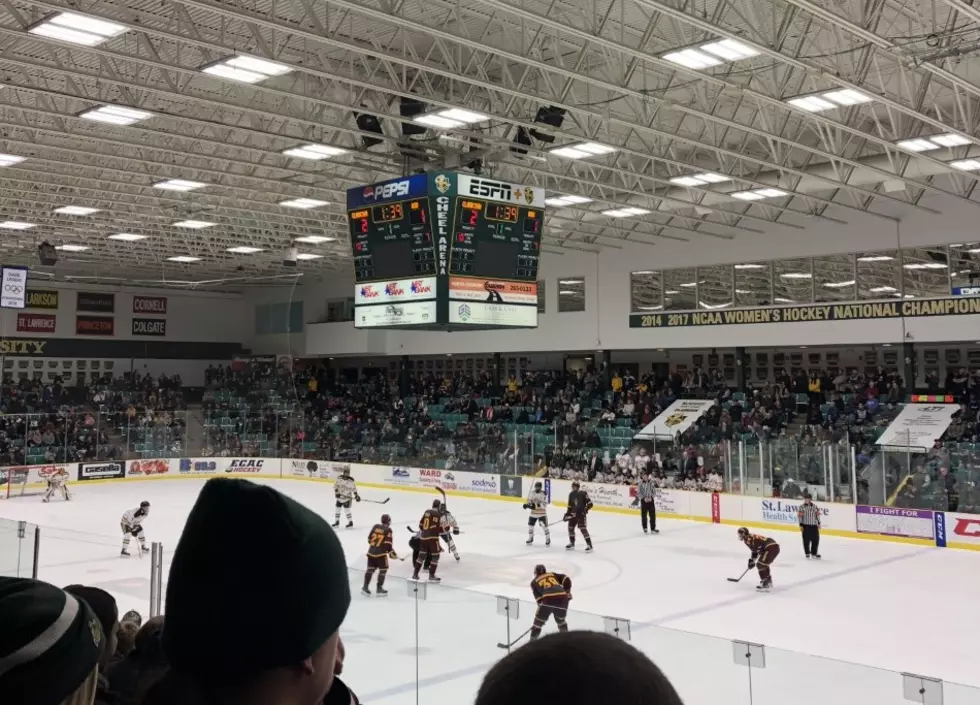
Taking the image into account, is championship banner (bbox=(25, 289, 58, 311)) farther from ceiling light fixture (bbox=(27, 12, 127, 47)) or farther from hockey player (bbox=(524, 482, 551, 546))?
ceiling light fixture (bbox=(27, 12, 127, 47))

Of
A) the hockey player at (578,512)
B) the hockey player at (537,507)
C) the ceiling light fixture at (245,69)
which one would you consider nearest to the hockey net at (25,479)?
the hockey player at (537,507)

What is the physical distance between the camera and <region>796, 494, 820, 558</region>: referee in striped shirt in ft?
55.4

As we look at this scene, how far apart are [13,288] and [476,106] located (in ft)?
53.5

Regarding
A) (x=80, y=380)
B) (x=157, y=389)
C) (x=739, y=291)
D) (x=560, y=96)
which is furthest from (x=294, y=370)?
(x=560, y=96)

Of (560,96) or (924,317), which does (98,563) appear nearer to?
(560,96)

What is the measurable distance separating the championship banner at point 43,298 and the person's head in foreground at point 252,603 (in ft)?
143

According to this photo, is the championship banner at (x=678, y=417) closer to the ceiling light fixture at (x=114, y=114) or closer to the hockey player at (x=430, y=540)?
the hockey player at (x=430, y=540)

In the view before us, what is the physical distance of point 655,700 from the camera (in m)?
0.89

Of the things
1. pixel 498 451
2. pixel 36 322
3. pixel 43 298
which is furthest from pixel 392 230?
pixel 43 298

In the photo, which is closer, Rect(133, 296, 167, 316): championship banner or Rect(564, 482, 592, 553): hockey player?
Rect(564, 482, 592, 553): hockey player

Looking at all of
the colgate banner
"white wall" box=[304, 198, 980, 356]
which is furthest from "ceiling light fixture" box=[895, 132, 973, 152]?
the colgate banner

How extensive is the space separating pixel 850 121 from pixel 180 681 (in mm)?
18467

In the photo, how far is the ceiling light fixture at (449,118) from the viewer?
15570mm

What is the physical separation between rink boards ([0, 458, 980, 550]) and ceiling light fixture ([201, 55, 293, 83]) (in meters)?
11.8
